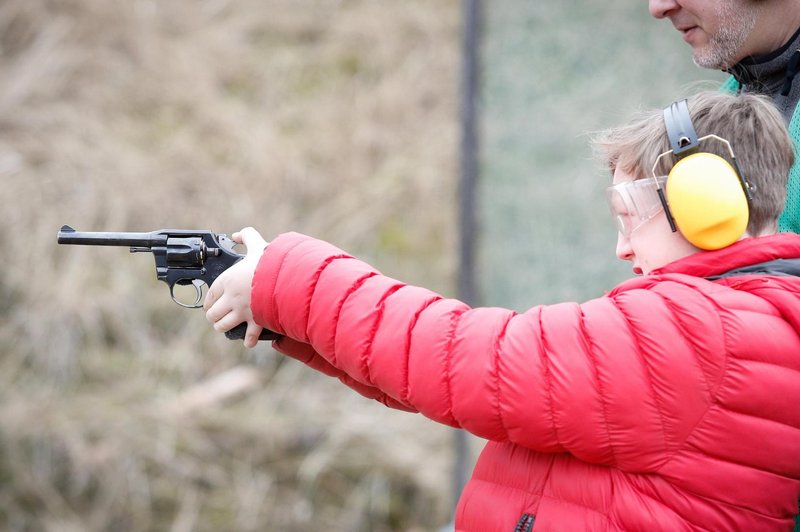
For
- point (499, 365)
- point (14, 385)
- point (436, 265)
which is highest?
point (499, 365)

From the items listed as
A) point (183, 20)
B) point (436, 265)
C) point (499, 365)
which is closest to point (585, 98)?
point (436, 265)

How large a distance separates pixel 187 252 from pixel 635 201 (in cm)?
95

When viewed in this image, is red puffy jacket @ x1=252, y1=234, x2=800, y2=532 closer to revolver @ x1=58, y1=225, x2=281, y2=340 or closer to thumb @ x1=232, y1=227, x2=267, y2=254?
thumb @ x1=232, y1=227, x2=267, y2=254

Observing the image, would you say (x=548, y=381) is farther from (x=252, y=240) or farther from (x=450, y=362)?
(x=252, y=240)

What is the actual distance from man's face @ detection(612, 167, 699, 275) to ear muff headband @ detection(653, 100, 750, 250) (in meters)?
0.04

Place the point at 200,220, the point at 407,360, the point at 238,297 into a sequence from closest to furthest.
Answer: the point at 407,360
the point at 238,297
the point at 200,220

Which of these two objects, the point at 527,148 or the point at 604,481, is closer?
the point at 604,481

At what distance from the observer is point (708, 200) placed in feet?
4.63

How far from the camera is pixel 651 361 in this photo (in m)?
1.36

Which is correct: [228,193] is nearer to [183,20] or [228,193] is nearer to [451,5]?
[183,20]

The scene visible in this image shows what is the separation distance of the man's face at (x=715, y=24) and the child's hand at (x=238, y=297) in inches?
39.9

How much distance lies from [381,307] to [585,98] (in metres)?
3.25

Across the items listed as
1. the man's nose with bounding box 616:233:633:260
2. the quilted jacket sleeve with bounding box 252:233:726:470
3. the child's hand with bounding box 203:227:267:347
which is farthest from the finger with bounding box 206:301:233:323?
the man's nose with bounding box 616:233:633:260

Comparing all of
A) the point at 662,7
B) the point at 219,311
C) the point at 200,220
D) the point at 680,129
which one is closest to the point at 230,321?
the point at 219,311
